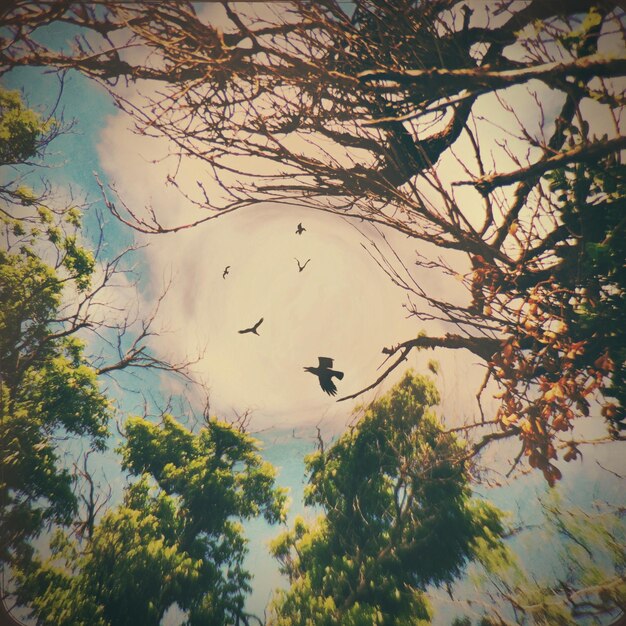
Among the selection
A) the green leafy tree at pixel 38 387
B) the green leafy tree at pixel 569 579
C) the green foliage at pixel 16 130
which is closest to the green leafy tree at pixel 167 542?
the green leafy tree at pixel 38 387

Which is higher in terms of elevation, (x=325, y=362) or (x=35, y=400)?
(x=35, y=400)

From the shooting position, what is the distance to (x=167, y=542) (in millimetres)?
4348

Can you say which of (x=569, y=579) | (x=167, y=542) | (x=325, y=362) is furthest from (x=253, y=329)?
(x=569, y=579)

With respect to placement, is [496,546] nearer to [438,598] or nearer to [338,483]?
[438,598]

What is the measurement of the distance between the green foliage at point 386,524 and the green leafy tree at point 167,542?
2.59 feet

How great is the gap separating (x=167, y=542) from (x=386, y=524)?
3.47 m

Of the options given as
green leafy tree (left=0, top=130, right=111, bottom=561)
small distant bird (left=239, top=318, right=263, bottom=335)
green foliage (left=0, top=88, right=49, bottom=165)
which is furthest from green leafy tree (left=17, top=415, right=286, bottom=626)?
green foliage (left=0, top=88, right=49, bottom=165)

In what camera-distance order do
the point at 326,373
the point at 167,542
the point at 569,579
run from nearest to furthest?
the point at 569,579, the point at 326,373, the point at 167,542

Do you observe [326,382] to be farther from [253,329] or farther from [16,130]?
[16,130]

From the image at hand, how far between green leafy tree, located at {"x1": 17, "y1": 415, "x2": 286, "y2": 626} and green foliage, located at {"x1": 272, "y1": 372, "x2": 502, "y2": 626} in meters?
0.79

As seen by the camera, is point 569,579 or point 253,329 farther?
point 253,329

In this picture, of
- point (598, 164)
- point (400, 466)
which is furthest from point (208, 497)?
point (598, 164)

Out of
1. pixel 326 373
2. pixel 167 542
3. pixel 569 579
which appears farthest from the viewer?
pixel 167 542

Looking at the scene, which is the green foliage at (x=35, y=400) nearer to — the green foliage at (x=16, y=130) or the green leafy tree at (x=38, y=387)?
the green leafy tree at (x=38, y=387)
